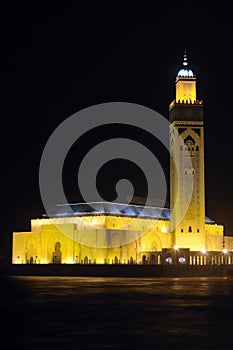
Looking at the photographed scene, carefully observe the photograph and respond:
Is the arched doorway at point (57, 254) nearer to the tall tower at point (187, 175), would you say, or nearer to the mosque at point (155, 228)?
the mosque at point (155, 228)

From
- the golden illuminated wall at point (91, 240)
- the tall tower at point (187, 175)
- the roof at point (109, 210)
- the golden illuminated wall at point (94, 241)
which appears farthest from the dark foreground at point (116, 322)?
the roof at point (109, 210)

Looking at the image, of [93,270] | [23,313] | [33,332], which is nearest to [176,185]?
[93,270]

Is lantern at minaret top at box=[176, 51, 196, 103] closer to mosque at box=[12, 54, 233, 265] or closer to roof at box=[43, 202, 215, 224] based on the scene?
mosque at box=[12, 54, 233, 265]

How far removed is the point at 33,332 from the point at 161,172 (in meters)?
66.3

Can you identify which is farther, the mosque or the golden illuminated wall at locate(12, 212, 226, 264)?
the mosque

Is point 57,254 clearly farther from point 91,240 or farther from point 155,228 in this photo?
point 155,228

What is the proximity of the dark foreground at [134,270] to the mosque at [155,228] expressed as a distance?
5.19 m

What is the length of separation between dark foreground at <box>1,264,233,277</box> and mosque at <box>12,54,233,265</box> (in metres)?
5.19

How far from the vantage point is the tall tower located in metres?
78.6

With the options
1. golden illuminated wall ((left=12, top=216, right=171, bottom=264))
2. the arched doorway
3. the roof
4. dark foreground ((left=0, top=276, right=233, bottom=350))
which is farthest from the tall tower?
dark foreground ((left=0, top=276, right=233, bottom=350))

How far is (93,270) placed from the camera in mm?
69500

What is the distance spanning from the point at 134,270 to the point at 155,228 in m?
15.0

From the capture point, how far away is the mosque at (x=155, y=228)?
7619 cm

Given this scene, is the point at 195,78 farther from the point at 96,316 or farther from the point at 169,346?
the point at 169,346
